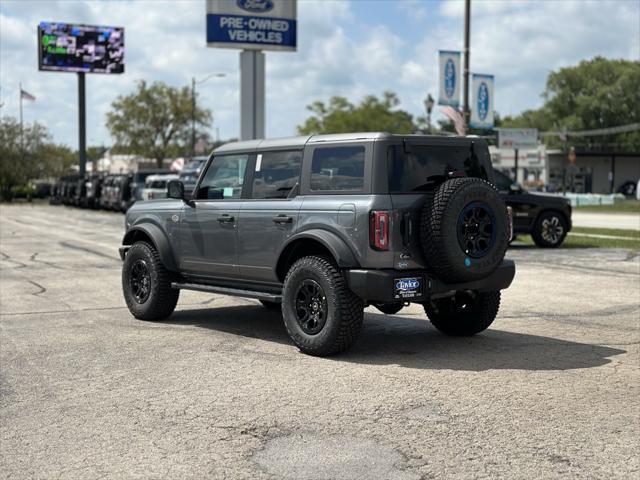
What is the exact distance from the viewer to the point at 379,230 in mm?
7434

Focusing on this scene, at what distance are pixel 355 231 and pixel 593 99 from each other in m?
96.0

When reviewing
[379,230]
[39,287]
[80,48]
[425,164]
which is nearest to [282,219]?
[379,230]

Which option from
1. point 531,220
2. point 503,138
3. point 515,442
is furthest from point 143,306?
point 503,138

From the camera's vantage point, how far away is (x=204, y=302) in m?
11.5

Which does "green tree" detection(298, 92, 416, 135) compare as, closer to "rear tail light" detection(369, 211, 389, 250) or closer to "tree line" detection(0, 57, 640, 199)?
"tree line" detection(0, 57, 640, 199)

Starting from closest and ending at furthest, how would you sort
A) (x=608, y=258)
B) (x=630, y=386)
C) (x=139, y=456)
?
(x=139, y=456)
(x=630, y=386)
(x=608, y=258)

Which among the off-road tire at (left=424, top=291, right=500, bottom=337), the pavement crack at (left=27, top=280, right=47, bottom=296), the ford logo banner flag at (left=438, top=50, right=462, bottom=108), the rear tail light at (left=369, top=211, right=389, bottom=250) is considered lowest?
the pavement crack at (left=27, top=280, right=47, bottom=296)

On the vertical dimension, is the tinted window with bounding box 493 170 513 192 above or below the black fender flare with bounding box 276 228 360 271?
above

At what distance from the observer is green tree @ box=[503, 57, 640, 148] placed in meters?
97.8

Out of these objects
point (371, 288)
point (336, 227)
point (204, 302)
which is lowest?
→ point (204, 302)

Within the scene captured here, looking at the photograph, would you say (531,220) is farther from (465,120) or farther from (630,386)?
(630,386)

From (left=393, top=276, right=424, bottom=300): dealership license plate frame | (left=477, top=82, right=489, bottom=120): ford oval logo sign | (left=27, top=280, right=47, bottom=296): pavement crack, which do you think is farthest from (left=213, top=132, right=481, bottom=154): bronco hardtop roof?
(left=477, top=82, right=489, bottom=120): ford oval logo sign

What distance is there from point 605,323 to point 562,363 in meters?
Answer: 2.42

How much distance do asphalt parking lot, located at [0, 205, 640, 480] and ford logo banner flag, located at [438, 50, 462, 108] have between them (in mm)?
16099
